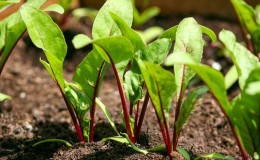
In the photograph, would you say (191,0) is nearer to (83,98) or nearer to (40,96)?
(40,96)

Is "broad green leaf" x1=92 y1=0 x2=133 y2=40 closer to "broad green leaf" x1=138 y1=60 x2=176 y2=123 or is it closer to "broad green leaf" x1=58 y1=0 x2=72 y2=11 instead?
"broad green leaf" x1=138 y1=60 x2=176 y2=123

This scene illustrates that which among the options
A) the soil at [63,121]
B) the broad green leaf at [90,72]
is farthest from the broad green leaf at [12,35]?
the soil at [63,121]

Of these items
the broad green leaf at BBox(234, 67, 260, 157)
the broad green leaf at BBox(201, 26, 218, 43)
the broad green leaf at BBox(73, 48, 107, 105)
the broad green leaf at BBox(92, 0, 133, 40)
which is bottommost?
the broad green leaf at BBox(234, 67, 260, 157)

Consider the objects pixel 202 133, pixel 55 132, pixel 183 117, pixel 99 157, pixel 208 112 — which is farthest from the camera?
pixel 208 112

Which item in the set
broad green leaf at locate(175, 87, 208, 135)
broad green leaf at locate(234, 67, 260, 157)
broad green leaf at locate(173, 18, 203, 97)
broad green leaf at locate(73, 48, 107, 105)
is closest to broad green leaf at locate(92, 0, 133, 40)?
broad green leaf at locate(73, 48, 107, 105)

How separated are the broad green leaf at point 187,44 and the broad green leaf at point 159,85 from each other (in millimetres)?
109

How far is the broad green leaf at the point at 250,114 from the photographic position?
4.22 ft

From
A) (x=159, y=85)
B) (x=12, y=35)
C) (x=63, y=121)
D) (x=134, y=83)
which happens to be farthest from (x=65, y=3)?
(x=159, y=85)

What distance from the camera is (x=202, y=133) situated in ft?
7.23

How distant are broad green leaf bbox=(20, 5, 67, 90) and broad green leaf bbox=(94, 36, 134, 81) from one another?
172mm

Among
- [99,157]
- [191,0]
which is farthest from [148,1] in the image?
[99,157]

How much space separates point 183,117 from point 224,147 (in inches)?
25.3

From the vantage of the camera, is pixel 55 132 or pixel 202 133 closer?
pixel 55 132

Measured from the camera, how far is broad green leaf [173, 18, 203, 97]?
1.58 metres
